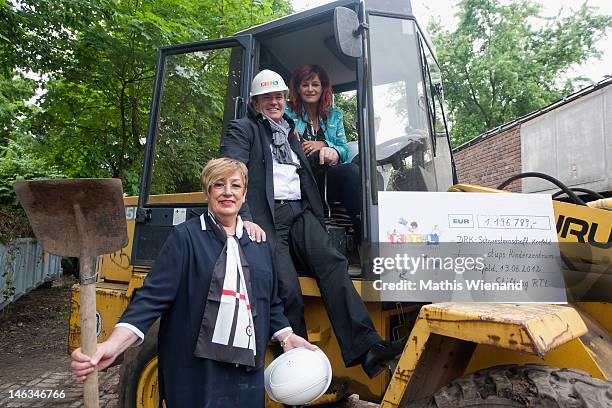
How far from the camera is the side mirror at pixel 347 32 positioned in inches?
108

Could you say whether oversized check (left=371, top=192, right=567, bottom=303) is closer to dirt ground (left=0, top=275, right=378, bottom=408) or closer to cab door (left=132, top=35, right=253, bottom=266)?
cab door (left=132, top=35, right=253, bottom=266)

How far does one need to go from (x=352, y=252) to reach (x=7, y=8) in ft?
20.2

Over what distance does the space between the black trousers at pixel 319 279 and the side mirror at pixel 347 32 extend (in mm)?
941

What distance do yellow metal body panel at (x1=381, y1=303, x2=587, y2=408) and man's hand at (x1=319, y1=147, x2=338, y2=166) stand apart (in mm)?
1312

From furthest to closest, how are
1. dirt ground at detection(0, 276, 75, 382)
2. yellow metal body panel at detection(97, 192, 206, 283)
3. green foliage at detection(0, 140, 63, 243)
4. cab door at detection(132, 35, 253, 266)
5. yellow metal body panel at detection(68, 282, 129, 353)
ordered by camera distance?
green foliage at detection(0, 140, 63, 243) → dirt ground at detection(0, 276, 75, 382) → yellow metal body panel at detection(68, 282, 129, 353) → yellow metal body panel at detection(97, 192, 206, 283) → cab door at detection(132, 35, 253, 266)

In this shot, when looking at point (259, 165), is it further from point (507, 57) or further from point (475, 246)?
point (507, 57)

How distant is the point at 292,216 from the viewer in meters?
3.03

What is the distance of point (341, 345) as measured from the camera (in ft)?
9.11

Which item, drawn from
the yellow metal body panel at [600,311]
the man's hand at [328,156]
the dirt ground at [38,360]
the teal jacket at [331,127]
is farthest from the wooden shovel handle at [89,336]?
the dirt ground at [38,360]

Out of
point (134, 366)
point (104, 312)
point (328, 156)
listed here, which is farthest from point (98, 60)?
point (328, 156)

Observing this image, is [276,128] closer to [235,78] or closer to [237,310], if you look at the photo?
[235,78]

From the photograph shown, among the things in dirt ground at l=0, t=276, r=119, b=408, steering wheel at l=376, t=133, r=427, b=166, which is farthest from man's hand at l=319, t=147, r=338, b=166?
dirt ground at l=0, t=276, r=119, b=408

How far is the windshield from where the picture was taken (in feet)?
10.1

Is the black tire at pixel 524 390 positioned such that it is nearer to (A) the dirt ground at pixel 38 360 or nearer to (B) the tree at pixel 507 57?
(A) the dirt ground at pixel 38 360
